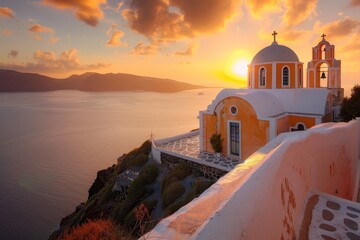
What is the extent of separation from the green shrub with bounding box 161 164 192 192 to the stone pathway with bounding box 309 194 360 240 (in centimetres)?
917

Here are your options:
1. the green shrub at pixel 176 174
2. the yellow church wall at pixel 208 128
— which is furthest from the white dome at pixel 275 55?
the green shrub at pixel 176 174

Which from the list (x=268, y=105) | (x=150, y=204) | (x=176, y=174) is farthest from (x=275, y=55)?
(x=150, y=204)

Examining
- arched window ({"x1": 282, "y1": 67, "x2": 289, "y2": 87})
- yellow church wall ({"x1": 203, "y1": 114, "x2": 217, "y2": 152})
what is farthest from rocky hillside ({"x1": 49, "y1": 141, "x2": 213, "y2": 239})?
arched window ({"x1": 282, "y1": 67, "x2": 289, "y2": 87})

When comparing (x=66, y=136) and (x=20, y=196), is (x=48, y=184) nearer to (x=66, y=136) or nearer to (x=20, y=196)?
(x=20, y=196)

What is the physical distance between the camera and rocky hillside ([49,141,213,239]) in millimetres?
11281

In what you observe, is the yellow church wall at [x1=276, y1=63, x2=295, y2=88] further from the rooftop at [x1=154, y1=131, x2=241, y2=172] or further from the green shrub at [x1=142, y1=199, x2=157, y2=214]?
the green shrub at [x1=142, y1=199, x2=157, y2=214]

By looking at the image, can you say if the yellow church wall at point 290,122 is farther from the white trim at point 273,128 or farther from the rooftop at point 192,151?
the rooftop at point 192,151

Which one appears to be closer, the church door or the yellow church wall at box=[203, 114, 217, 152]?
the church door

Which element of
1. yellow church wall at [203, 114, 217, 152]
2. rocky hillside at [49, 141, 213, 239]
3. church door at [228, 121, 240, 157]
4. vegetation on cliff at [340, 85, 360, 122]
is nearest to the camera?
rocky hillside at [49, 141, 213, 239]

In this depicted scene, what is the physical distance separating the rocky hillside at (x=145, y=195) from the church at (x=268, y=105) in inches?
102

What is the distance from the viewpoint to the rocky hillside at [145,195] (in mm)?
11281

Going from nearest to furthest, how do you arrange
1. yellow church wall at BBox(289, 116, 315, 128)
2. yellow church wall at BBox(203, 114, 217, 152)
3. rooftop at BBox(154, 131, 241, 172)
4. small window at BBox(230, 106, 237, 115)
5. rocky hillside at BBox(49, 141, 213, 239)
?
rocky hillside at BBox(49, 141, 213, 239) < yellow church wall at BBox(289, 116, 315, 128) < rooftop at BBox(154, 131, 241, 172) < small window at BBox(230, 106, 237, 115) < yellow church wall at BBox(203, 114, 217, 152)

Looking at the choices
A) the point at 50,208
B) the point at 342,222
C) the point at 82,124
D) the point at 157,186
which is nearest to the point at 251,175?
the point at 342,222

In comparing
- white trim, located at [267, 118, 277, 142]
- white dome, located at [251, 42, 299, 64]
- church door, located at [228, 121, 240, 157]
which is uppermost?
white dome, located at [251, 42, 299, 64]
